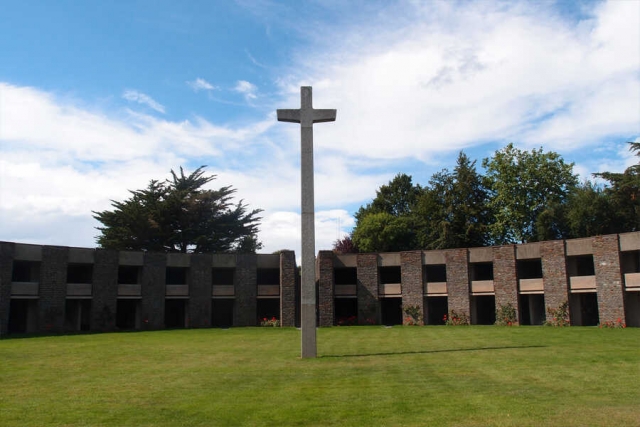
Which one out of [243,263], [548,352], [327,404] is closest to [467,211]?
[243,263]

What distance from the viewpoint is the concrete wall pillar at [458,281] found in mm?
42000

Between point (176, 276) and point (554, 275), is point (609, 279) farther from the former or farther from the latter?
point (176, 276)

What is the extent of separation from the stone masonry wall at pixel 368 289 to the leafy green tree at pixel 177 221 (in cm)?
1764

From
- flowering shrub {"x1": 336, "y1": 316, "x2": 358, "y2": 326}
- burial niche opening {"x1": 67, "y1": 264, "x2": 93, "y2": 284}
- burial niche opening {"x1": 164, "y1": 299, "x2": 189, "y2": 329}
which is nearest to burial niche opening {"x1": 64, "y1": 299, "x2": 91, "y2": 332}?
burial niche opening {"x1": 67, "y1": 264, "x2": 93, "y2": 284}

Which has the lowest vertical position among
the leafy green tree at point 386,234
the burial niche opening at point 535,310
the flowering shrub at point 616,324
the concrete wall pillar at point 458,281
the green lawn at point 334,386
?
the green lawn at point 334,386

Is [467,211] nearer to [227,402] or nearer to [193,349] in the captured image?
[193,349]

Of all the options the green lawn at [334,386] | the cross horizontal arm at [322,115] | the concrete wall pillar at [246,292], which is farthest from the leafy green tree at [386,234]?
the cross horizontal arm at [322,115]

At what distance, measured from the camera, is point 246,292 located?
148ft

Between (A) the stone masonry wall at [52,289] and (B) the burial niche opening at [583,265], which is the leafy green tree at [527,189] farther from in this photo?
(A) the stone masonry wall at [52,289]

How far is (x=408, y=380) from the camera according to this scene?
14.7 metres

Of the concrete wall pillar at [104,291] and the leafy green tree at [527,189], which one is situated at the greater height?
the leafy green tree at [527,189]

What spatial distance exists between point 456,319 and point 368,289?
7.31 meters

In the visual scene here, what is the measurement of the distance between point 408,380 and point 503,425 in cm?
528

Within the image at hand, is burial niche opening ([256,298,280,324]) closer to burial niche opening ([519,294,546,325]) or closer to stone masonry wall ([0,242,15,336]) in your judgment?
stone masonry wall ([0,242,15,336])
